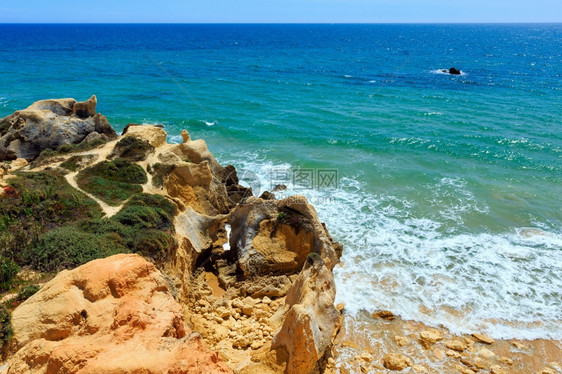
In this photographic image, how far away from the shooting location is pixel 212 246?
19781 mm

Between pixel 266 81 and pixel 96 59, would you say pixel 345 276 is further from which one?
pixel 96 59

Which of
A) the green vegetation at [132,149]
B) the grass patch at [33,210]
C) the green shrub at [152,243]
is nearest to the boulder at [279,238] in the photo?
the green shrub at [152,243]

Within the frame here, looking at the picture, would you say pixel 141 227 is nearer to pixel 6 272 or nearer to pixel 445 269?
pixel 6 272

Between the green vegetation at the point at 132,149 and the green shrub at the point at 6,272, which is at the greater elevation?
the green vegetation at the point at 132,149

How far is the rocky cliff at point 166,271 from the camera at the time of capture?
904 cm

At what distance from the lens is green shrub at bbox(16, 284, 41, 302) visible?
37.6 ft

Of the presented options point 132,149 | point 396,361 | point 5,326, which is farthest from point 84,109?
point 396,361

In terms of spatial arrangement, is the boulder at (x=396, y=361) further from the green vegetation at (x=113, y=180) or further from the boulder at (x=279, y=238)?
the green vegetation at (x=113, y=180)

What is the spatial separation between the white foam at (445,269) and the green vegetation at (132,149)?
9380 mm

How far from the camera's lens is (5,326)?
32.7 ft

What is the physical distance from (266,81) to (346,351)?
55226mm

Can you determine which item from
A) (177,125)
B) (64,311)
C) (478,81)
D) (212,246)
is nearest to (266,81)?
(177,125)

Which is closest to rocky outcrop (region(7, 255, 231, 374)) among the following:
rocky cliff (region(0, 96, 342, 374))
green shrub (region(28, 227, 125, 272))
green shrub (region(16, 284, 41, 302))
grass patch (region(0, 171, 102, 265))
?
rocky cliff (region(0, 96, 342, 374))

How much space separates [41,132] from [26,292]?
19.8 metres
